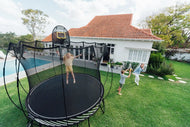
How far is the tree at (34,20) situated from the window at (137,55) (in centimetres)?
1786

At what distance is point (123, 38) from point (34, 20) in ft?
56.0

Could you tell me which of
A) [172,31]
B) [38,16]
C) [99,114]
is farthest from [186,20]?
[38,16]

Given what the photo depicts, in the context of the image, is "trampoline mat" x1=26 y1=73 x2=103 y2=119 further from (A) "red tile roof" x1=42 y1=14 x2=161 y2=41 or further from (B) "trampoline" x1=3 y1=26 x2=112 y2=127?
(A) "red tile roof" x1=42 y1=14 x2=161 y2=41

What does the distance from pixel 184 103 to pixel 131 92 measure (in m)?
2.05

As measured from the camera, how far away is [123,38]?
255 inches

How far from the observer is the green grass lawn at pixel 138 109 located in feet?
7.97

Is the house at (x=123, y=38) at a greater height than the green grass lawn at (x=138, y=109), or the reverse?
the house at (x=123, y=38)

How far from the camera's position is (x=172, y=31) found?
38.4 ft

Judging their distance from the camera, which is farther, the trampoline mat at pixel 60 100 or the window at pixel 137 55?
the window at pixel 137 55

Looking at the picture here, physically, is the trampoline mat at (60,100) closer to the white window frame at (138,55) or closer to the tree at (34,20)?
the white window frame at (138,55)

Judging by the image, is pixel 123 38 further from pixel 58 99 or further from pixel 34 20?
pixel 34 20

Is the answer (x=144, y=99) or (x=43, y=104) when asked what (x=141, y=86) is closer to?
(x=144, y=99)

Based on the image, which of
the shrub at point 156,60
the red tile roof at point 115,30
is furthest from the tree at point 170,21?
the shrub at point 156,60

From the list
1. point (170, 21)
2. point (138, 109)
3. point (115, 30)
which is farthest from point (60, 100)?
A: point (170, 21)
